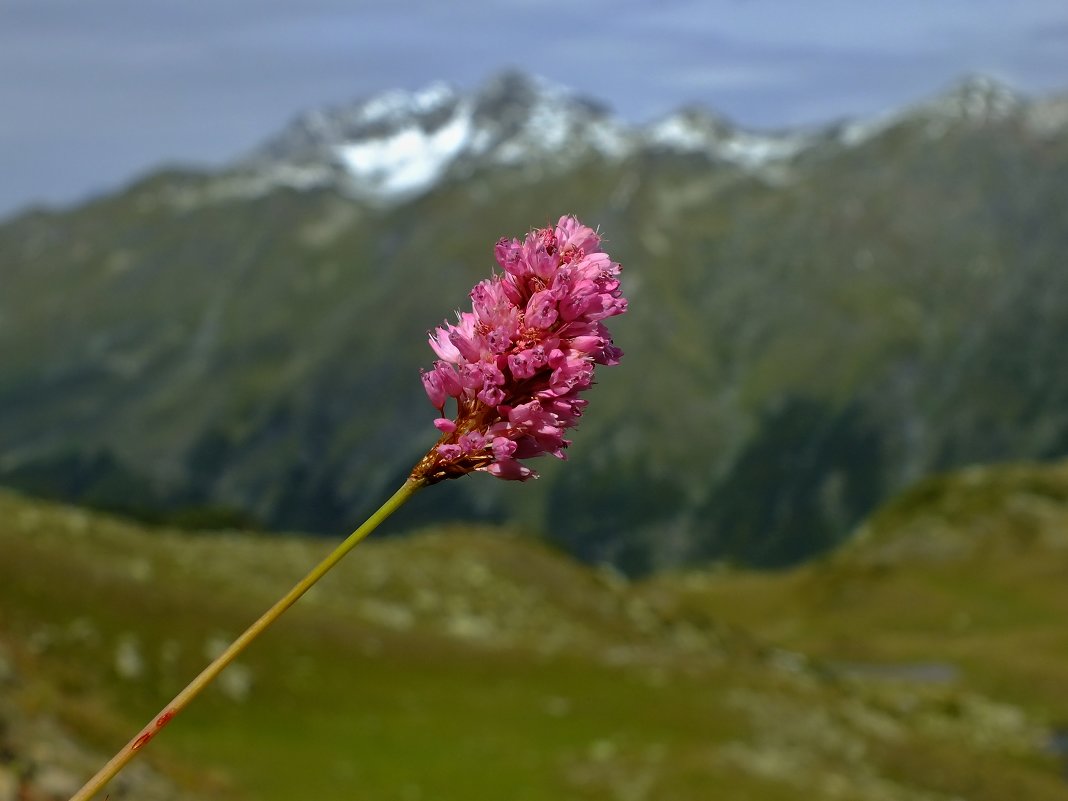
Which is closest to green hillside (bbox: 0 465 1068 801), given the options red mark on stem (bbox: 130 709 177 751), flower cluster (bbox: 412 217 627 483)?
red mark on stem (bbox: 130 709 177 751)

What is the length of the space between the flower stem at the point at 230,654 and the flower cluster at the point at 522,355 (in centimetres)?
42

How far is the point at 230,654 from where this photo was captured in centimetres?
282

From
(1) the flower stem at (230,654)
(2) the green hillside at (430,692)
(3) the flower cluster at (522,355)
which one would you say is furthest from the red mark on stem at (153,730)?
(2) the green hillside at (430,692)

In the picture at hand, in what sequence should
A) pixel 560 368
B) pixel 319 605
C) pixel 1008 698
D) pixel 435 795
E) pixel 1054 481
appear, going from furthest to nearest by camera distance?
pixel 1054 481
pixel 1008 698
pixel 319 605
pixel 435 795
pixel 560 368

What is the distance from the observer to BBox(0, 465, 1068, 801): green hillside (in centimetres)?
3062

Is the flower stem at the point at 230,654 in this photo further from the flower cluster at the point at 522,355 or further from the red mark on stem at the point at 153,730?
the flower cluster at the point at 522,355

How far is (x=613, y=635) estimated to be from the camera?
204ft

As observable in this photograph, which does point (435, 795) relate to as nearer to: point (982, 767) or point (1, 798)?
point (1, 798)

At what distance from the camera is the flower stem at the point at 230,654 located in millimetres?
2818

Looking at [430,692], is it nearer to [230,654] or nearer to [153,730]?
[153,730]

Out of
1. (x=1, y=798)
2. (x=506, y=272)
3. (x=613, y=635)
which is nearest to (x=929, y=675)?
(x=613, y=635)

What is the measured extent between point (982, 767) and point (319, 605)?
2622 cm

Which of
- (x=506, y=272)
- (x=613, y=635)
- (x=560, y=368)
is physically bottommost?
(x=613, y=635)

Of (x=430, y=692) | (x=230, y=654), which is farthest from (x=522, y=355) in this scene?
(x=430, y=692)
